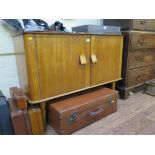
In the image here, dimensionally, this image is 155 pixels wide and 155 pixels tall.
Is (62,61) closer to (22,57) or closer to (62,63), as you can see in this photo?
(62,63)

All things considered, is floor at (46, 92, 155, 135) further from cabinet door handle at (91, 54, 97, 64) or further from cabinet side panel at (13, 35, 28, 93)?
cabinet door handle at (91, 54, 97, 64)

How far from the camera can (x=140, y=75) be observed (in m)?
1.83

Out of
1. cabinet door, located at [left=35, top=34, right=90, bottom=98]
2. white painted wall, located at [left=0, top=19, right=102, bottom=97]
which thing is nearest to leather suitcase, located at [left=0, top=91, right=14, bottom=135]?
cabinet door, located at [left=35, top=34, right=90, bottom=98]

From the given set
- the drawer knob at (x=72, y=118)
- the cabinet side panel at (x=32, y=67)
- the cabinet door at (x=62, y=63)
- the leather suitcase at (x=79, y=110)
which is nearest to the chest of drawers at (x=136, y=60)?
the leather suitcase at (x=79, y=110)

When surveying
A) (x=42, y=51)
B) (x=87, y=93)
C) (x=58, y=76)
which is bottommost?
(x=87, y=93)

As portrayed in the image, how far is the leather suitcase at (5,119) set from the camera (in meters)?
0.97

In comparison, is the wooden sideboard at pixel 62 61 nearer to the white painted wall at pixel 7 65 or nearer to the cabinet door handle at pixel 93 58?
the cabinet door handle at pixel 93 58

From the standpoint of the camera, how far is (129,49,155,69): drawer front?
1.66m
